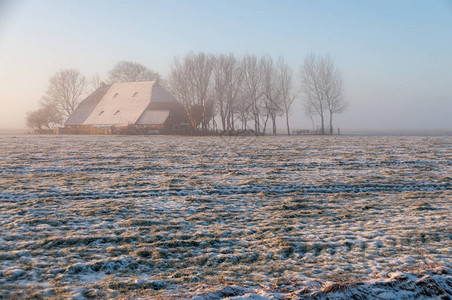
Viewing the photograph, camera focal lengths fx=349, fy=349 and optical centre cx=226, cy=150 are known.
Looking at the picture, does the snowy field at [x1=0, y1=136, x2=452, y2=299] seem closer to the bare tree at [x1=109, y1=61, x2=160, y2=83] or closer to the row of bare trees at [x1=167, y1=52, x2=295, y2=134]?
the row of bare trees at [x1=167, y1=52, x2=295, y2=134]

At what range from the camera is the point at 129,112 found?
59812 mm

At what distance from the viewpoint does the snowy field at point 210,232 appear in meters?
4.19

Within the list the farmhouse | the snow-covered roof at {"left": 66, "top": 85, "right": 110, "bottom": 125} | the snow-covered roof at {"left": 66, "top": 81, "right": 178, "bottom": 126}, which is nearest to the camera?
the farmhouse

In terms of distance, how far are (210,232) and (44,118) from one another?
77.5 meters

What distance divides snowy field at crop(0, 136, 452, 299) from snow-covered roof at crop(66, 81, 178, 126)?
46655 mm

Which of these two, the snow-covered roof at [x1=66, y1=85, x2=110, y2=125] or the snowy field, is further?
the snow-covered roof at [x1=66, y1=85, x2=110, y2=125]

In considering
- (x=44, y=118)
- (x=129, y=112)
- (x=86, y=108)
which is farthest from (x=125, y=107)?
(x=44, y=118)

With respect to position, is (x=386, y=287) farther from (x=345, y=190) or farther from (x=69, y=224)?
(x=345, y=190)

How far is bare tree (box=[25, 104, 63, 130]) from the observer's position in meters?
72.9

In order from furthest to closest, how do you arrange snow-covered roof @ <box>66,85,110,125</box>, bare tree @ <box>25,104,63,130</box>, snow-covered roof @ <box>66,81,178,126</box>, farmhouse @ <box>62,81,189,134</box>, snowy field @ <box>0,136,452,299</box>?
bare tree @ <box>25,104,63,130</box>
snow-covered roof @ <box>66,85,110,125</box>
snow-covered roof @ <box>66,81,178,126</box>
farmhouse @ <box>62,81,189,134</box>
snowy field @ <box>0,136,452,299</box>

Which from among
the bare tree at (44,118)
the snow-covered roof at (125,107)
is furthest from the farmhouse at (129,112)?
the bare tree at (44,118)

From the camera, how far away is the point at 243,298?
11.1 feet

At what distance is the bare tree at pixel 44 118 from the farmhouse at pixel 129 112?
10.1 meters

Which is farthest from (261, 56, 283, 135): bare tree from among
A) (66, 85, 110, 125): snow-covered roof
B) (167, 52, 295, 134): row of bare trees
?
(66, 85, 110, 125): snow-covered roof
